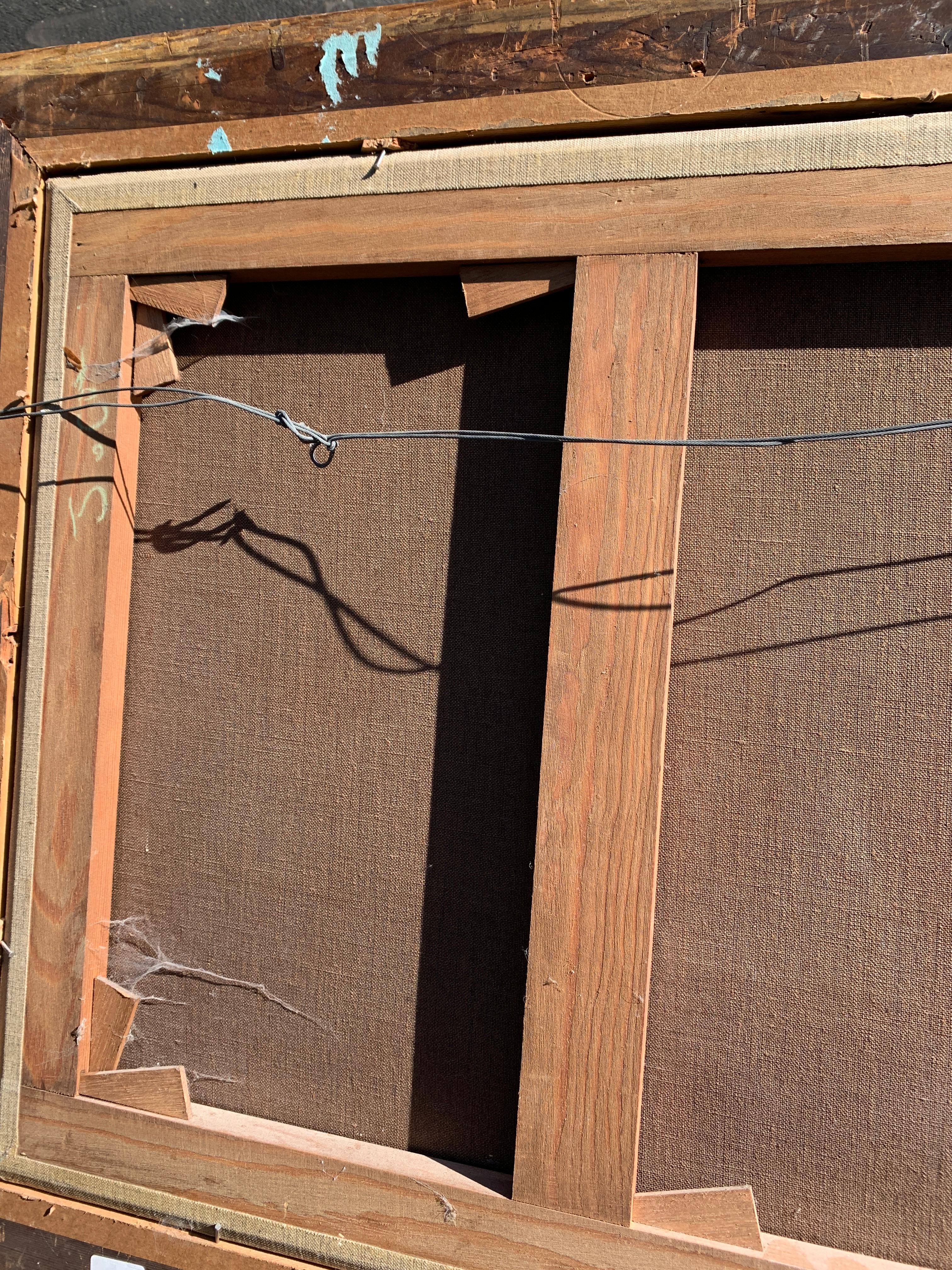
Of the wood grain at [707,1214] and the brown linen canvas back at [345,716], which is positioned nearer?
the wood grain at [707,1214]

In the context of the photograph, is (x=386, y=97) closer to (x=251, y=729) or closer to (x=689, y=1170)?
(x=251, y=729)

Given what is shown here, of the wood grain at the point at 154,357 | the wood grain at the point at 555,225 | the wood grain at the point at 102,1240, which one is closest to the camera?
the wood grain at the point at 555,225

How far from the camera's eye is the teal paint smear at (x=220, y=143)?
1.05 metres

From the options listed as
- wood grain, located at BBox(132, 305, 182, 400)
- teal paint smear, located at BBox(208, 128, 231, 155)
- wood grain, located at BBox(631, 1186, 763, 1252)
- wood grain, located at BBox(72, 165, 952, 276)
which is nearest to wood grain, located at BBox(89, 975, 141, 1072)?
wood grain, located at BBox(631, 1186, 763, 1252)

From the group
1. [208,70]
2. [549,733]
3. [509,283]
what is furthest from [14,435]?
[549,733]

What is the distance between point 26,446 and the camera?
3.62ft

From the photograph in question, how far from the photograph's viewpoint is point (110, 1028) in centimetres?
108

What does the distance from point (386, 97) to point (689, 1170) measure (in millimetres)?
1181

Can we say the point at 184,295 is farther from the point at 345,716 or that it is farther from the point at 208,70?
the point at 345,716

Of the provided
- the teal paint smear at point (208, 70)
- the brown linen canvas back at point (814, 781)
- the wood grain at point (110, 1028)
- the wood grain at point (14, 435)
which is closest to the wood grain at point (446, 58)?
the teal paint smear at point (208, 70)

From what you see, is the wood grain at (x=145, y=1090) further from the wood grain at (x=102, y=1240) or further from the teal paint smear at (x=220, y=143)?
the teal paint smear at (x=220, y=143)

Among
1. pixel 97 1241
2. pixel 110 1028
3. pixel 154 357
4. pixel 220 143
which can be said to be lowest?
pixel 97 1241

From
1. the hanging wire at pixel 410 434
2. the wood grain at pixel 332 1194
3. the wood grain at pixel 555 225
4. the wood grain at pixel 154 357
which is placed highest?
the wood grain at pixel 555 225

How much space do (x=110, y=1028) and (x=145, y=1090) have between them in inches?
3.2
